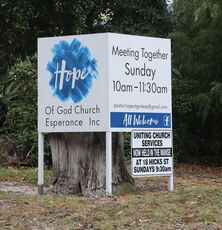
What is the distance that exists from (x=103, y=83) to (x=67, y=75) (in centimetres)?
68

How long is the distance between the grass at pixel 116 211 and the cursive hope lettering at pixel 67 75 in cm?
186

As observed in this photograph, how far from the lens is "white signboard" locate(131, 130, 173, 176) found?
1018 centimetres

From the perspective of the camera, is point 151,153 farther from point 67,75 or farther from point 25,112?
point 25,112

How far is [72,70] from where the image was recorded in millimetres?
10125

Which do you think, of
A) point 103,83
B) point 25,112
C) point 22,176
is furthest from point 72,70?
point 25,112

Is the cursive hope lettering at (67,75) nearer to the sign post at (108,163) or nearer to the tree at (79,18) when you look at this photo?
the sign post at (108,163)

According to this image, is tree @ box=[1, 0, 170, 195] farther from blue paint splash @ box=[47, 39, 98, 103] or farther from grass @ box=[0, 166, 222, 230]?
grass @ box=[0, 166, 222, 230]

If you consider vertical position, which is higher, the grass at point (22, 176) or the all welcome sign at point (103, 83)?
the all welcome sign at point (103, 83)

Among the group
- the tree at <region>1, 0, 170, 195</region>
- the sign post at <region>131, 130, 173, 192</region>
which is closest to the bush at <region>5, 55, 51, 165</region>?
the tree at <region>1, 0, 170, 195</region>

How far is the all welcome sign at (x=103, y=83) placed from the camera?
389 inches

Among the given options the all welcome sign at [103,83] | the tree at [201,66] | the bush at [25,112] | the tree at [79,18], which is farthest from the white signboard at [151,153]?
the tree at [79,18]

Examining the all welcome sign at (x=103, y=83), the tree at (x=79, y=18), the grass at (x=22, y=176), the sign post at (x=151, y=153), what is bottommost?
the grass at (x=22, y=176)

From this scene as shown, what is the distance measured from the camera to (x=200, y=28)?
1877 centimetres

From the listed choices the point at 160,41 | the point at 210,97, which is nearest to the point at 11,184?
the point at 160,41
